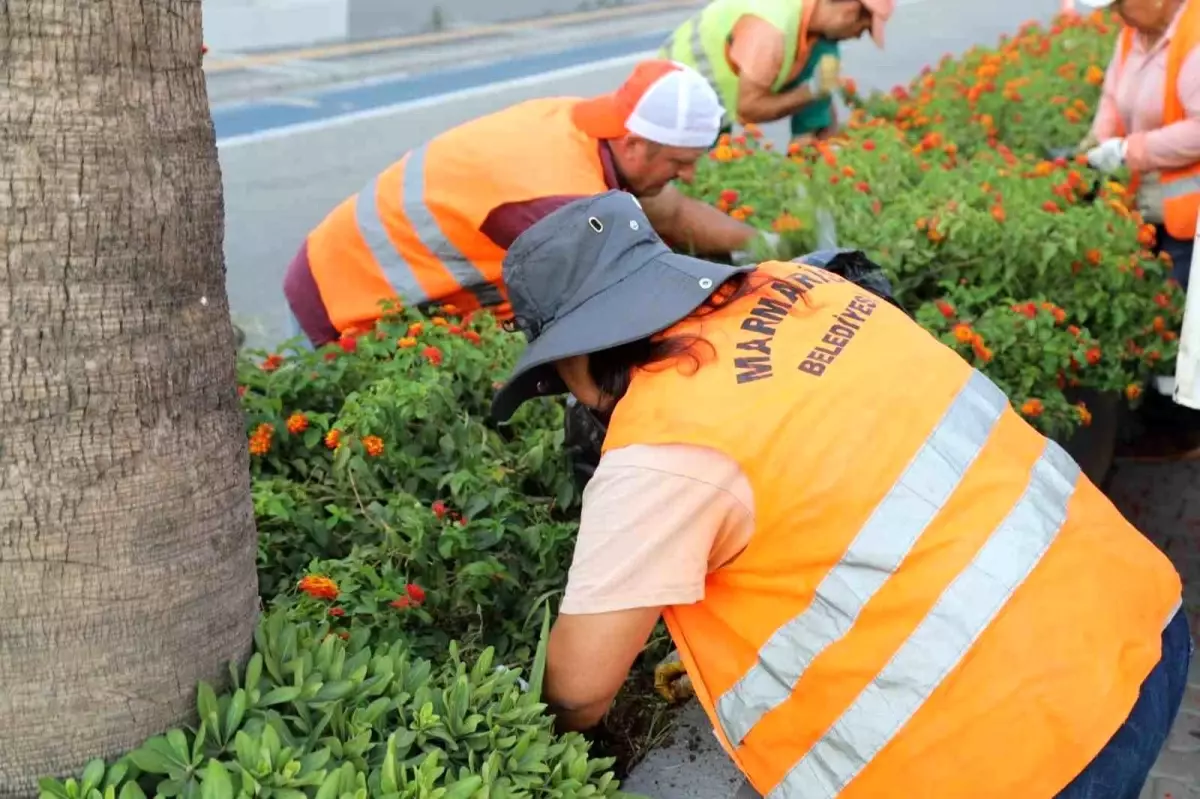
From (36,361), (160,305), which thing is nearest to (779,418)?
(160,305)

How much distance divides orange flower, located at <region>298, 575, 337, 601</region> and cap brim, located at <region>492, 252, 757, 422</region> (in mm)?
538

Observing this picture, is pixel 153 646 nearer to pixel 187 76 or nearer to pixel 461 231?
pixel 187 76

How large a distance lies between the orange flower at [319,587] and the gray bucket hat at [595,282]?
505 mm

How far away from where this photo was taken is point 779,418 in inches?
64.0

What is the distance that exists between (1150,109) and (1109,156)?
0.68ft

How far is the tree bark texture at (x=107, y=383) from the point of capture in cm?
134

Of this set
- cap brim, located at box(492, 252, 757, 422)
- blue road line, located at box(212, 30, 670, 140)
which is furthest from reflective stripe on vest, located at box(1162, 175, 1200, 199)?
blue road line, located at box(212, 30, 670, 140)

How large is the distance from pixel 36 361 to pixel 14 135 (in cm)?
25

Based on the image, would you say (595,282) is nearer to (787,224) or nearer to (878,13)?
(787,224)

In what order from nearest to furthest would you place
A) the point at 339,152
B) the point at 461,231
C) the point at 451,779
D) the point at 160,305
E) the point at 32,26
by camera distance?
the point at 32,26
the point at 160,305
the point at 451,779
the point at 461,231
the point at 339,152

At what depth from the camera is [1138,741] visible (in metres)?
1.75

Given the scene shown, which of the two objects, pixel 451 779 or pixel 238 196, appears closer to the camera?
pixel 451 779

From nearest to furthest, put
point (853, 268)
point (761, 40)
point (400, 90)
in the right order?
point (853, 268) → point (761, 40) → point (400, 90)

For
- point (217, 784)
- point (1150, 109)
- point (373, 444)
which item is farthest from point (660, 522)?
point (1150, 109)
